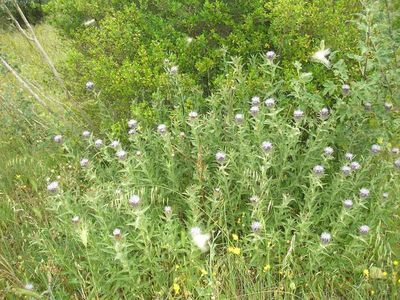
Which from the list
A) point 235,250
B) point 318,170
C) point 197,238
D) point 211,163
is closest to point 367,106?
point 318,170

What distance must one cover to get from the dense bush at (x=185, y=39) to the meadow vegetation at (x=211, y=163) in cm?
2

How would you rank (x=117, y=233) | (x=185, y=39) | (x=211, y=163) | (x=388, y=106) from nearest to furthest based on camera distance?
(x=117, y=233), (x=388, y=106), (x=211, y=163), (x=185, y=39)

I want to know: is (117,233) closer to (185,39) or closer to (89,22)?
(185,39)

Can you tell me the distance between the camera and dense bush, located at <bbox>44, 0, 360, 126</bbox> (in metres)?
3.70

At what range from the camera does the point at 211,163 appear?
339 cm

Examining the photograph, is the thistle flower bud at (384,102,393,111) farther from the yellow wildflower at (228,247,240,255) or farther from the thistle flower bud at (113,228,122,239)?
the thistle flower bud at (113,228,122,239)

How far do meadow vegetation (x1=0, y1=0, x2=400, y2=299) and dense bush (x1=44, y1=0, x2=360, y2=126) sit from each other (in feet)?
0.06

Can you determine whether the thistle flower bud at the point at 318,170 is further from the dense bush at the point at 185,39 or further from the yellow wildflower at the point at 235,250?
the dense bush at the point at 185,39

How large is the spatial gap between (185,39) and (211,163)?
115 cm

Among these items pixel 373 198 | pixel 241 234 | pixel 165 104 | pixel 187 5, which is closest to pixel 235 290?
pixel 241 234

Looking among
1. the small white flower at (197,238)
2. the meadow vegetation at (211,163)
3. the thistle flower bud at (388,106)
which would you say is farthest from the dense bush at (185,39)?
the small white flower at (197,238)

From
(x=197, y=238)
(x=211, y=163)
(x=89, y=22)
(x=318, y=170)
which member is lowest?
(x=211, y=163)

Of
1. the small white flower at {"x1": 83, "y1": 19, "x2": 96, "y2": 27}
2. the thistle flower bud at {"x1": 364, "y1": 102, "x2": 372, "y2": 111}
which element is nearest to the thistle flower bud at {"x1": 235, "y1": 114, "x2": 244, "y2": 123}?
the thistle flower bud at {"x1": 364, "y1": 102, "x2": 372, "y2": 111}

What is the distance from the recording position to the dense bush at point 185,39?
12.1ft
